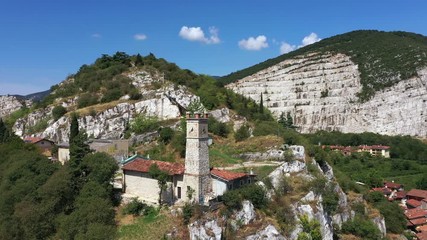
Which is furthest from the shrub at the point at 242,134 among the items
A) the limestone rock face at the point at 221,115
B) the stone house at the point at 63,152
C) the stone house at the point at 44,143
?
the stone house at the point at 44,143

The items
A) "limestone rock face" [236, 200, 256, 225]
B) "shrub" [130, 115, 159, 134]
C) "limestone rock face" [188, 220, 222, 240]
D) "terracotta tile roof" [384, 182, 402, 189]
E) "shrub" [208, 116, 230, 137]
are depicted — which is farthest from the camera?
"terracotta tile roof" [384, 182, 402, 189]

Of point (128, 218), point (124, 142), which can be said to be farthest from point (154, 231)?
point (124, 142)

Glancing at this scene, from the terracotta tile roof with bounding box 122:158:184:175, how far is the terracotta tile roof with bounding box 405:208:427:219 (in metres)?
40.7

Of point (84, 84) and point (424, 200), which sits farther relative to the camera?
point (84, 84)

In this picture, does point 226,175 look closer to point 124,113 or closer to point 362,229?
point 362,229

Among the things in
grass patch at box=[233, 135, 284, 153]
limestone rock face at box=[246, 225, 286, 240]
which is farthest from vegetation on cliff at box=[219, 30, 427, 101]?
limestone rock face at box=[246, 225, 286, 240]

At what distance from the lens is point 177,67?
80.2 meters

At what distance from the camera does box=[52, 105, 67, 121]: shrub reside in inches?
2638

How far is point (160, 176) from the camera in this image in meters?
33.2

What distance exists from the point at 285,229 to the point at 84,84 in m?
54.8

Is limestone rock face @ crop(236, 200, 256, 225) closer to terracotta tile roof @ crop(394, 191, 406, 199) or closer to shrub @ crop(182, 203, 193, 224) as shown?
shrub @ crop(182, 203, 193, 224)

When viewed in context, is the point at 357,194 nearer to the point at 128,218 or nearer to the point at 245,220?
the point at 245,220

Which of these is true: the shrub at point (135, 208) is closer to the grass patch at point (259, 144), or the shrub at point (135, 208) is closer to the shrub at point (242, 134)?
the grass patch at point (259, 144)

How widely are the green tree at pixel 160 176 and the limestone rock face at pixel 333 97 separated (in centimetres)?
10039
